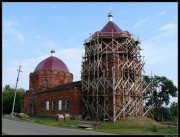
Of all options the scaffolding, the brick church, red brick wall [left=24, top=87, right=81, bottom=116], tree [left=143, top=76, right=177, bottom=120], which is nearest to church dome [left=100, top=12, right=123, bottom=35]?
the brick church

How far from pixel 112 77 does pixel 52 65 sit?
18625 millimetres

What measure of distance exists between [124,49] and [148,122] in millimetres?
10469

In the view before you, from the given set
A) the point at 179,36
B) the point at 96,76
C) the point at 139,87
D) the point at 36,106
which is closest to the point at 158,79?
the point at 139,87

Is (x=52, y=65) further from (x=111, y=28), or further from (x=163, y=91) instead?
(x=163, y=91)

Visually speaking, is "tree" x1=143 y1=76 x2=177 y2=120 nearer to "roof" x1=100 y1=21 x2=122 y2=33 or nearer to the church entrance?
"roof" x1=100 y1=21 x2=122 y2=33

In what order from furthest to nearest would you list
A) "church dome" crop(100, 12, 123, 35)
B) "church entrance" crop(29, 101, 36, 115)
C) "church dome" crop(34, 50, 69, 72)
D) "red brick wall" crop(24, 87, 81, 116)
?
"church dome" crop(34, 50, 69, 72), "church entrance" crop(29, 101, 36, 115), "church dome" crop(100, 12, 123, 35), "red brick wall" crop(24, 87, 81, 116)

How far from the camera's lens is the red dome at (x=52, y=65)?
176 ft

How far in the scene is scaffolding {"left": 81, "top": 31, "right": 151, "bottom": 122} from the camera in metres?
37.6

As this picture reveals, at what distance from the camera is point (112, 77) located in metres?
37.7

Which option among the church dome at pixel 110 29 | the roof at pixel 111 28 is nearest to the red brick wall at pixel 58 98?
the church dome at pixel 110 29

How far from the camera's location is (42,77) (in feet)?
174

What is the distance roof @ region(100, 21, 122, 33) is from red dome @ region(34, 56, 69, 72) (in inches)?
569

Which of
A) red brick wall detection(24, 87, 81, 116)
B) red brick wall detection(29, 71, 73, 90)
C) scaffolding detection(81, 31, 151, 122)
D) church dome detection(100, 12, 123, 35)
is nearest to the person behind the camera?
scaffolding detection(81, 31, 151, 122)

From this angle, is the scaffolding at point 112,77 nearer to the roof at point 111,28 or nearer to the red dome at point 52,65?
the roof at point 111,28
